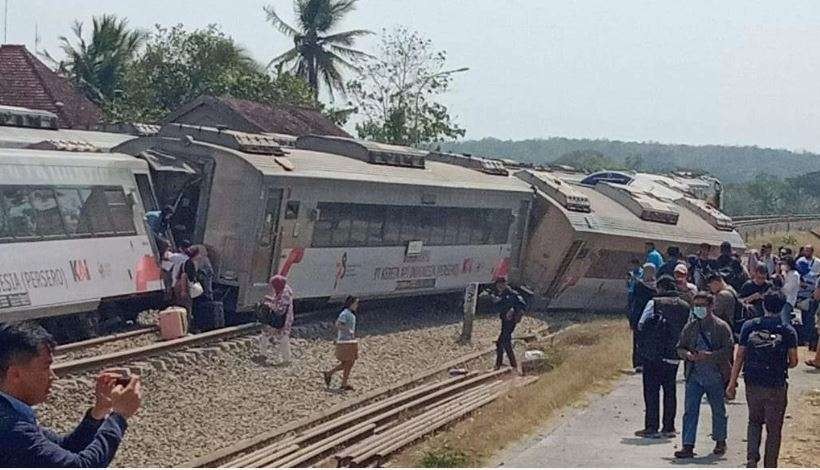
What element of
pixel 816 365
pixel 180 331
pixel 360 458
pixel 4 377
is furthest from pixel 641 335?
pixel 4 377

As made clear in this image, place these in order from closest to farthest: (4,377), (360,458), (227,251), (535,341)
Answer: (4,377) → (360,458) → (227,251) → (535,341)

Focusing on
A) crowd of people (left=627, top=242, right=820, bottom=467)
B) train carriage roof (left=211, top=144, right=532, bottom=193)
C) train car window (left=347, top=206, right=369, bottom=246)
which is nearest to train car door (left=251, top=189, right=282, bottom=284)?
train carriage roof (left=211, top=144, right=532, bottom=193)

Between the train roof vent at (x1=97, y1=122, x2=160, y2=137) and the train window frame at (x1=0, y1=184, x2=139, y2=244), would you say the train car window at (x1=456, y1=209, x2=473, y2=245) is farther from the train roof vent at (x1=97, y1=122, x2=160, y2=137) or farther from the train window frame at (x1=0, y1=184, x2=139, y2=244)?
the train window frame at (x1=0, y1=184, x2=139, y2=244)

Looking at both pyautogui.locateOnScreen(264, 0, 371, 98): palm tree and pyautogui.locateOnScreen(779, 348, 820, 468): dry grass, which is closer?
pyautogui.locateOnScreen(779, 348, 820, 468): dry grass

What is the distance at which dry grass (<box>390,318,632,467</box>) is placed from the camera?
1162 cm

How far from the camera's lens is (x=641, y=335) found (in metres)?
12.5

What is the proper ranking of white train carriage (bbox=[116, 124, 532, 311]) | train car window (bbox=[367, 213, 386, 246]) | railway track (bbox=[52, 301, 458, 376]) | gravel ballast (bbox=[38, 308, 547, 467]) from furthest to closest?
train car window (bbox=[367, 213, 386, 246])
white train carriage (bbox=[116, 124, 532, 311])
railway track (bbox=[52, 301, 458, 376])
gravel ballast (bbox=[38, 308, 547, 467])

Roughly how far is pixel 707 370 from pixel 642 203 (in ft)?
63.2

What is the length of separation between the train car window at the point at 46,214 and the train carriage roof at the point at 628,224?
1338 cm

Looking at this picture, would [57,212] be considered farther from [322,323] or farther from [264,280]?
[322,323]

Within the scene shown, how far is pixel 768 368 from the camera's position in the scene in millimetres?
10211

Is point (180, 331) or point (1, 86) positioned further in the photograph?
point (1, 86)

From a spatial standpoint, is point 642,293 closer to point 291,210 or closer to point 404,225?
point 291,210

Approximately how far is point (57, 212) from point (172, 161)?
3.54m
